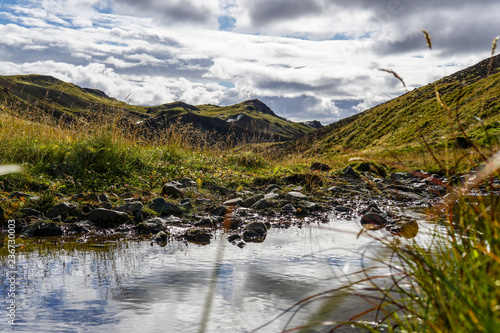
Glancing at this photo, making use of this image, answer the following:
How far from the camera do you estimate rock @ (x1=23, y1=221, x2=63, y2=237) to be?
6348 mm

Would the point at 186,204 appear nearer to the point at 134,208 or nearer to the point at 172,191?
the point at 172,191

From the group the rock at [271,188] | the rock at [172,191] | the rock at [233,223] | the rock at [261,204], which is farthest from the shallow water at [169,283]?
the rock at [271,188]

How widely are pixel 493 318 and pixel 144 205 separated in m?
7.04

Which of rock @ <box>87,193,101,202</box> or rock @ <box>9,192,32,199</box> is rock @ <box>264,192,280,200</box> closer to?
rock @ <box>87,193,101,202</box>

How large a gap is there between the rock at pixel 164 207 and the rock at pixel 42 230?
1.91m

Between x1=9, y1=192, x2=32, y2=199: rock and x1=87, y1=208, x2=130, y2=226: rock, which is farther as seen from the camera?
x1=9, y1=192, x2=32, y2=199: rock

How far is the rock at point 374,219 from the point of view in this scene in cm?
758

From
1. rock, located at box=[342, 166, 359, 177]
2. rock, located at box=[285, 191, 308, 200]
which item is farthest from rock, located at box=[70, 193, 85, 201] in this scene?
rock, located at box=[342, 166, 359, 177]

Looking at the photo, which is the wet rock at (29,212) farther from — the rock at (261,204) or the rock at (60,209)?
the rock at (261,204)

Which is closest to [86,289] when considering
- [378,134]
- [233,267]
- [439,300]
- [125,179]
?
[233,267]

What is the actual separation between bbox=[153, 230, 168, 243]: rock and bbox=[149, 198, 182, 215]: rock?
1.43 metres

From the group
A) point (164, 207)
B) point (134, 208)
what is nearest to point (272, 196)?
point (164, 207)

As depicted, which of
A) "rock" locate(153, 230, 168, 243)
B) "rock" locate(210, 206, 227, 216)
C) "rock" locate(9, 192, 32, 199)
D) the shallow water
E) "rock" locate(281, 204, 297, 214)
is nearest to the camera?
the shallow water

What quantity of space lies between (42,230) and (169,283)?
10.9 feet
